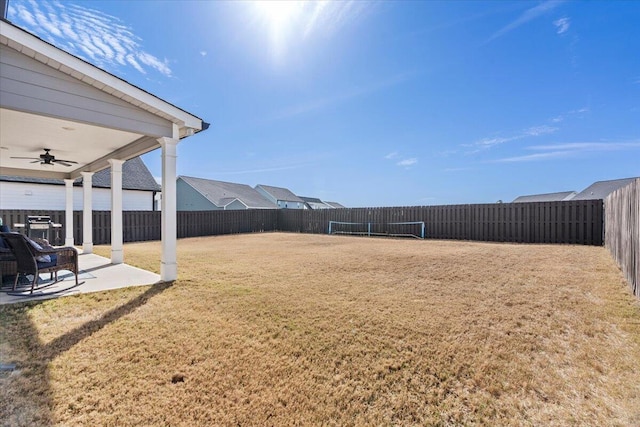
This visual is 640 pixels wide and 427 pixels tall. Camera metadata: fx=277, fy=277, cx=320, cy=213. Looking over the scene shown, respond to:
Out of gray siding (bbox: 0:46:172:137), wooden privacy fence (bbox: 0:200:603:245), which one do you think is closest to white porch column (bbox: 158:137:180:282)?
gray siding (bbox: 0:46:172:137)

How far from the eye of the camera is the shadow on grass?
2.04 m

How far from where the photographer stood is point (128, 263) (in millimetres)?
7535

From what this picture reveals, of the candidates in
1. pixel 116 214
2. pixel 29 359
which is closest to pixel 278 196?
pixel 116 214

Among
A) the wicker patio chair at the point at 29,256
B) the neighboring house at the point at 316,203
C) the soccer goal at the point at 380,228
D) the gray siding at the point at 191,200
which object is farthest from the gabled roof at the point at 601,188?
the gray siding at the point at 191,200

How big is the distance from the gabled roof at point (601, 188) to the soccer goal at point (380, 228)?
754 inches

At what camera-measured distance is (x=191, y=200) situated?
90.4 feet

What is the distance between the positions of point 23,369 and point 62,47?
419 centimetres

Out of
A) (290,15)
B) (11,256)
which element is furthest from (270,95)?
(11,256)

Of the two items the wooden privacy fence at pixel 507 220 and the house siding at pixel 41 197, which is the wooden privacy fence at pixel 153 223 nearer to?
the house siding at pixel 41 197

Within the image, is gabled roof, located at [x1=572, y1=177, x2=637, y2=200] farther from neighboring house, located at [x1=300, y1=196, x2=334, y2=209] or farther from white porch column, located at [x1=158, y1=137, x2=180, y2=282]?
neighboring house, located at [x1=300, y1=196, x2=334, y2=209]

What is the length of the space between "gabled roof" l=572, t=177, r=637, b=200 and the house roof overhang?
31809 mm

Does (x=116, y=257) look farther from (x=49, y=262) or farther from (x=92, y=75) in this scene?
(x=92, y=75)

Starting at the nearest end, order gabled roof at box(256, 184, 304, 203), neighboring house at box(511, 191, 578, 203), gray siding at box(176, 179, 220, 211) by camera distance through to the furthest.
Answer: gray siding at box(176, 179, 220, 211), neighboring house at box(511, 191, 578, 203), gabled roof at box(256, 184, 304, 203)

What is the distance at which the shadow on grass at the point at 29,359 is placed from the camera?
6.69 ft
